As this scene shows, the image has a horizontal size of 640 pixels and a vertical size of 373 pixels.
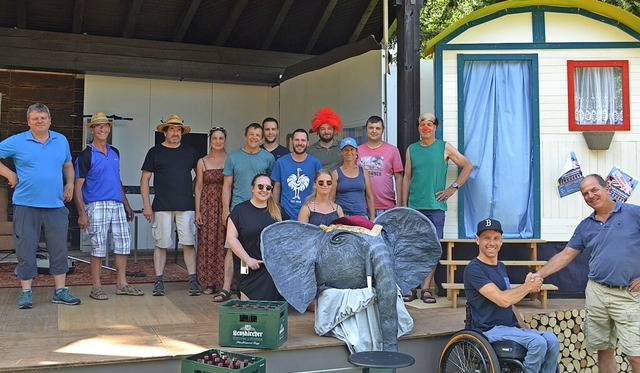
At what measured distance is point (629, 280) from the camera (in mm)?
3812

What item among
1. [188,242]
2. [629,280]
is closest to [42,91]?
[188,242]

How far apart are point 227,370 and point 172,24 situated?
7337 millimetres

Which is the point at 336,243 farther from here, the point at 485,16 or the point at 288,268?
the point at 485,16

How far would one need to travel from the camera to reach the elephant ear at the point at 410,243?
14.3ft

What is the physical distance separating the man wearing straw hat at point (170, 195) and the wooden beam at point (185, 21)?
3.83 m

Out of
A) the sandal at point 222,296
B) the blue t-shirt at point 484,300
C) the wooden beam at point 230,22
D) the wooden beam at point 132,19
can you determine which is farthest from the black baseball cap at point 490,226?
the wooden beam at point 132,19

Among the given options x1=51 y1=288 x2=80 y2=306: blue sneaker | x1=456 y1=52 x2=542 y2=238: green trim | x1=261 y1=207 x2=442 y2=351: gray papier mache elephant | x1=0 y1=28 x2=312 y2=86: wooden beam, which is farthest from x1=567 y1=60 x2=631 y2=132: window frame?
x1=0 y1=28 x2=312 y2=86: wooden beam

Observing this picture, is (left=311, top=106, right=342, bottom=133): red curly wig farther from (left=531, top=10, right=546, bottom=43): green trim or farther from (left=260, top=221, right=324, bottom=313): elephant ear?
(left=531, top=10, right=546, bottom=43): green trim

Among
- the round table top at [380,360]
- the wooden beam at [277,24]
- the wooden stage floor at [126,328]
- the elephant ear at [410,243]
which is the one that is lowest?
the wooden stage floor at [126,328]

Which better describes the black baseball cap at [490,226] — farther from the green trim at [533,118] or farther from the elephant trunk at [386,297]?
the green trim at [533,118]

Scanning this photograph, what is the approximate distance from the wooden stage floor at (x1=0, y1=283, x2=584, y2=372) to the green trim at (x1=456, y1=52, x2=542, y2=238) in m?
0.78

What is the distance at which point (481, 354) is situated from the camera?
359 centimetres

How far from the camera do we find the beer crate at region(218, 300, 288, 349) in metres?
3.70

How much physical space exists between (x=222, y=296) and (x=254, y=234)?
0.90 meters
